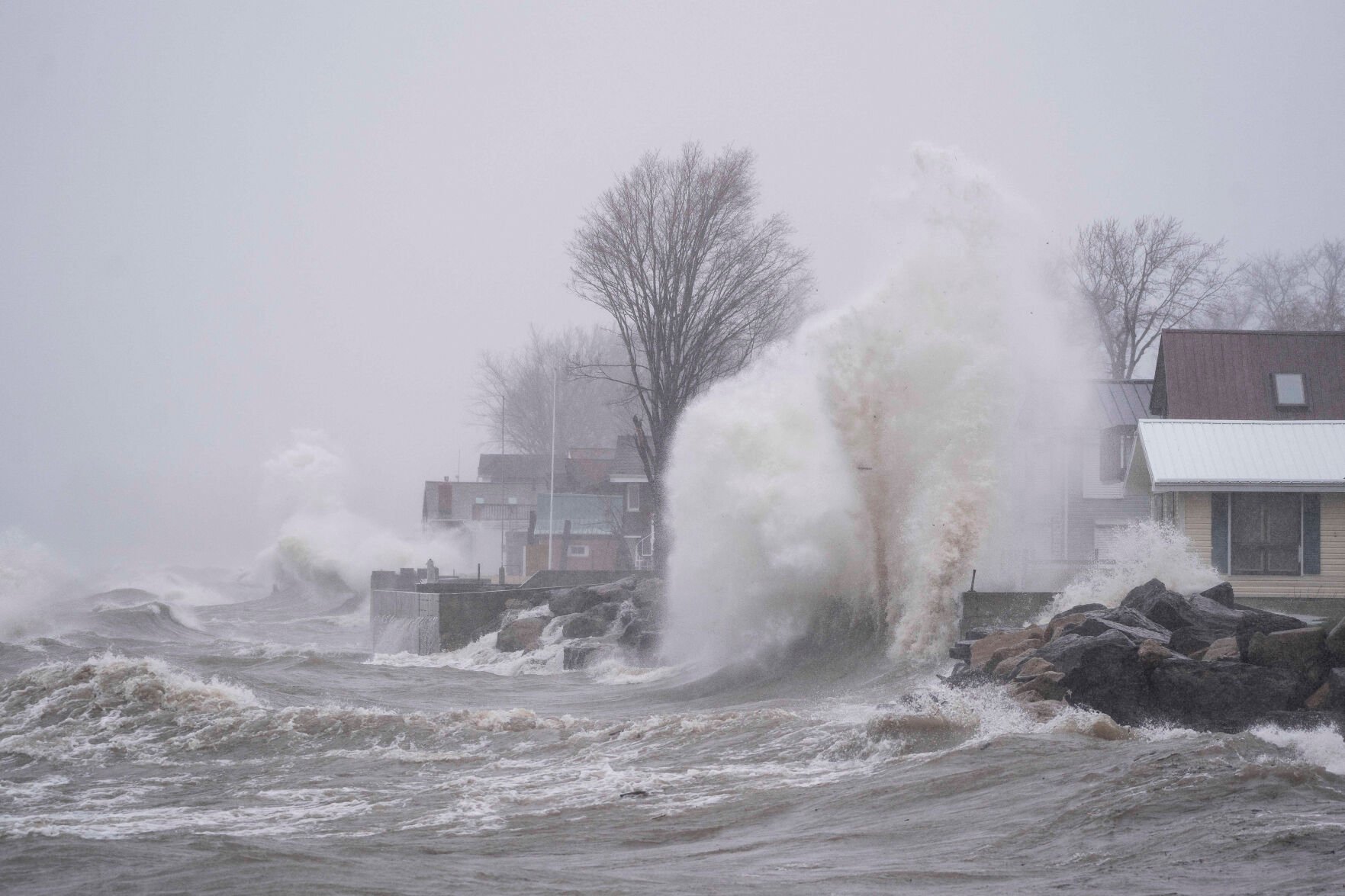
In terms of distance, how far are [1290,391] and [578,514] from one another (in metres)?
29.9

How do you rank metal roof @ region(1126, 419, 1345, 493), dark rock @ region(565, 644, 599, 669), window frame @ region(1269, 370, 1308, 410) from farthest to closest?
1. window frame @ region(1269, 370, 1308, 410)
2. dark rock @ region(565, 644, 599, 669)
3. metal roof @ region(1126, 419, 1345, 493)

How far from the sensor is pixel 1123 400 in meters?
31.1

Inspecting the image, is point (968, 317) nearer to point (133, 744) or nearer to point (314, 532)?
point (133, 744)

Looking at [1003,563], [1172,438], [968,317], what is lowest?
[1003,563]

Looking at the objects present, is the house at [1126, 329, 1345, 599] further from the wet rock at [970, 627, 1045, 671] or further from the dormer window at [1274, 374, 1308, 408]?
the wet rock at [970, 627, 1045, 671]

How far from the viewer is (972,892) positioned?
606 centimetres

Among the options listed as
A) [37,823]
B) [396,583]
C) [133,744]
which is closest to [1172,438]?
[133,744]

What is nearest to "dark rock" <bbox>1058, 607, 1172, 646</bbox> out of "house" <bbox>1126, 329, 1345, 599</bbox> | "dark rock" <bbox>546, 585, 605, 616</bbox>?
"house" <bbox>1126, 329, 1345, 599</bbox>

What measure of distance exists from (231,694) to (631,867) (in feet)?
30.9

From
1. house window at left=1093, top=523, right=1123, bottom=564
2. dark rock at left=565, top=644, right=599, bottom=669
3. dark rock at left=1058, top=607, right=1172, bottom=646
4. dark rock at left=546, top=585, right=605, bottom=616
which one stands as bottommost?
dark rock at left=565, top=644, right=599, bottom=669

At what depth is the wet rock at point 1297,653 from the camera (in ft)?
31.8

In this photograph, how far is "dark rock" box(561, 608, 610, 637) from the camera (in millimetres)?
24734

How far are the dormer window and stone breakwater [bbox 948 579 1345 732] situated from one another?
14.9 m

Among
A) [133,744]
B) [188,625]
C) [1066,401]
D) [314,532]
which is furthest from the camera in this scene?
[314,532]
